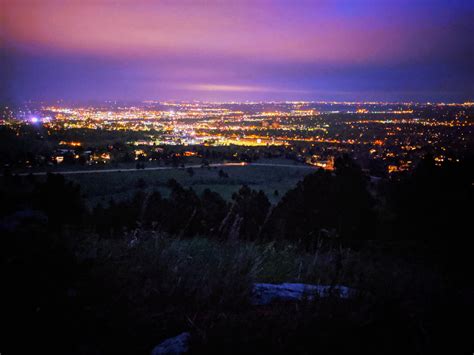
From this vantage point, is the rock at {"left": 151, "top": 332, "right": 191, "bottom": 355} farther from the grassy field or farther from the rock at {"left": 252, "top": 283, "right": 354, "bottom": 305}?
Answer: the grassy field

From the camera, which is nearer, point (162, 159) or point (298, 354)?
point (298, 354)

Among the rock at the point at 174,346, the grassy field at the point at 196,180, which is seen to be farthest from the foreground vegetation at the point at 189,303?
the grassy field at the point at 196,180

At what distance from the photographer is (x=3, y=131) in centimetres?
3891

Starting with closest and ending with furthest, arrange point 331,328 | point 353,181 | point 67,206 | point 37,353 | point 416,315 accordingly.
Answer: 1. point 37,353
2. point 331,328
3. point 416,315
4. point 67,206
5. point 353,181

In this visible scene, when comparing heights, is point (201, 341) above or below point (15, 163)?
above

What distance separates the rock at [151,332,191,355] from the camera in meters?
2.15

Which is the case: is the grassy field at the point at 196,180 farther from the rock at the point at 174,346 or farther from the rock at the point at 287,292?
the rock at the point at 174,346

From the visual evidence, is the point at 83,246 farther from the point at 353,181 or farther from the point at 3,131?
the point at 3,131

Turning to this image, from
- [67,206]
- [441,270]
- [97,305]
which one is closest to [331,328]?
[97,305]

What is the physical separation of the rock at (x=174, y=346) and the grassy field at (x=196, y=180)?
28.9 m

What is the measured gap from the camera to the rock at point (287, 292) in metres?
2.95

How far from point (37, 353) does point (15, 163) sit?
36.9 metres

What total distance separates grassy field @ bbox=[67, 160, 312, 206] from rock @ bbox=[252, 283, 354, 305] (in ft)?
91.6

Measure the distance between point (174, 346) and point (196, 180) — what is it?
38.5 metres
